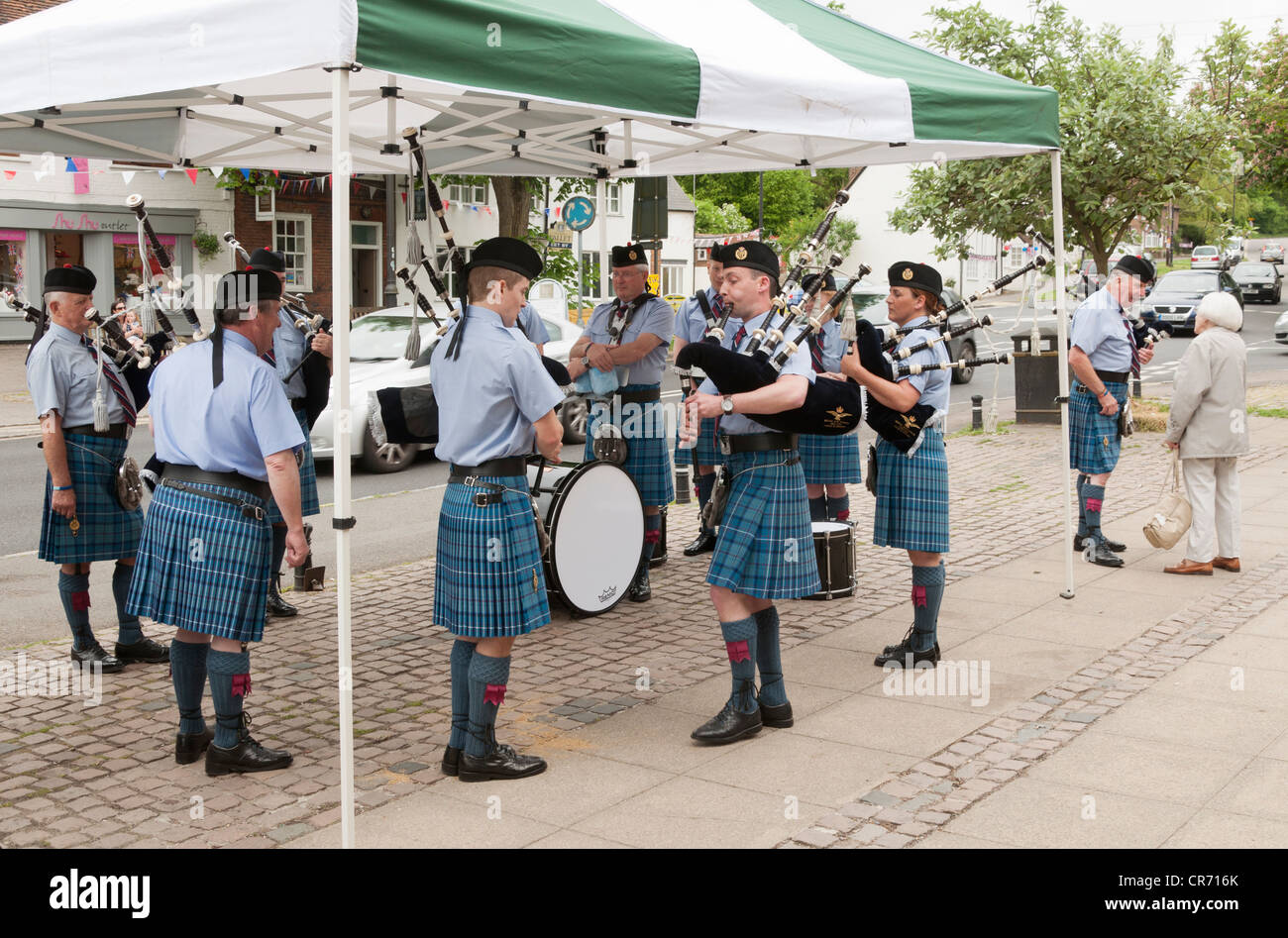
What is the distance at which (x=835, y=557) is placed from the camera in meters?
7.29

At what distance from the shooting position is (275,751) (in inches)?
187

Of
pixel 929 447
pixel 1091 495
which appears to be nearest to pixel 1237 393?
pixel 1091 495

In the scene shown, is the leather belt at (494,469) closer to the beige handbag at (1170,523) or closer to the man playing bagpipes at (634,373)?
the man playing bagpipes at (634,373)

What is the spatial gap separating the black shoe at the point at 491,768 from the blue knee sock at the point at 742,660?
91 centimetres

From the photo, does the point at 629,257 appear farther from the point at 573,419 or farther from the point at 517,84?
the point at 573,419

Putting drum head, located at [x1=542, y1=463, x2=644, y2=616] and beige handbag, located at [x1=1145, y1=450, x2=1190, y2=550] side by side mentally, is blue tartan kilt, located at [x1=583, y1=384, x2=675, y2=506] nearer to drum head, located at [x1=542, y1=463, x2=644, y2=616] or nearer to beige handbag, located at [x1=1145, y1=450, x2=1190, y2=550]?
drum head, located at [x1=542, y1=463, x2=644, y2=616]

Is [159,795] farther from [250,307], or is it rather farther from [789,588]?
[789,588]

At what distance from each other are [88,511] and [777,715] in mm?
3257

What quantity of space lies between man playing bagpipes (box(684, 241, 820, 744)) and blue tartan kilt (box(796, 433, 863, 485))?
284 cm

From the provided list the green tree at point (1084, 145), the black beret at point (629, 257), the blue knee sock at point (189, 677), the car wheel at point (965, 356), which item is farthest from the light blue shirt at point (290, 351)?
the car wheel at point (965, 356)

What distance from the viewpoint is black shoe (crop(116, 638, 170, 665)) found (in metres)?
6.07

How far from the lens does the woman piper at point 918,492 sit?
19.0 ft

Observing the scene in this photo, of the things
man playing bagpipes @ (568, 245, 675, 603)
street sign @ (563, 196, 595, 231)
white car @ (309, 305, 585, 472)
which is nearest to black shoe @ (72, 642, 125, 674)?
man playing bagpipes @ (568, 245, 675, 603)

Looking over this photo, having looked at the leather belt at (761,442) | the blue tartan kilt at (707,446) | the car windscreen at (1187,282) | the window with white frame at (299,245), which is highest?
the window with white frame at (299,245)
